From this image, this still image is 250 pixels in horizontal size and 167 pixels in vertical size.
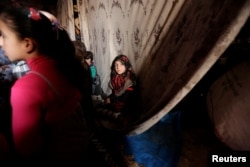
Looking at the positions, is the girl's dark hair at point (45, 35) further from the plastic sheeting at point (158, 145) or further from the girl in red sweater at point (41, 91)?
the plastic sheeting at point (158, 145)

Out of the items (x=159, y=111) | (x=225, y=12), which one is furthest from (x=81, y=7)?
(x=225, y=12)

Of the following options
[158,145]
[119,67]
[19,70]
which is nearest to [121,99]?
[119,67]

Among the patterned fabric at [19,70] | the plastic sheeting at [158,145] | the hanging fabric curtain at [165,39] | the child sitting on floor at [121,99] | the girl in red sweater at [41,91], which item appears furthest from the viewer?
the child sitting on floor at [121,99]

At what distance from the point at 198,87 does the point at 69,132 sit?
198cm

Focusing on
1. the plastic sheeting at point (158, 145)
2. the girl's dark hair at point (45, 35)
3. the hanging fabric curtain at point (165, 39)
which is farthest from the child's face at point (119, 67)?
the girl's dark hair at point (45, 35)

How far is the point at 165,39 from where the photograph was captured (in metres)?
1.91

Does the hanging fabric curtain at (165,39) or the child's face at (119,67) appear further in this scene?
the child's face at (119,67)

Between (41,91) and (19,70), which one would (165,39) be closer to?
(19,70)

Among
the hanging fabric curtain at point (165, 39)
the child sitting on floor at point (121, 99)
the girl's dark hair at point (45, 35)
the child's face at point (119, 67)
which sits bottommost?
the child sitting on floor at point (121, 99)

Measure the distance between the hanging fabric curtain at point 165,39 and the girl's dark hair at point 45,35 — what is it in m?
0.74

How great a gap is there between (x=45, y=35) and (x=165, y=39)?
1212mm

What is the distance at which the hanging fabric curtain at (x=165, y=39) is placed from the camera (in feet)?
4.07

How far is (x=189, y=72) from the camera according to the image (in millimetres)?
1475

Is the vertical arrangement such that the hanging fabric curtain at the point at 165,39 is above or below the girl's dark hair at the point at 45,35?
below
